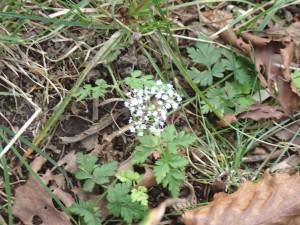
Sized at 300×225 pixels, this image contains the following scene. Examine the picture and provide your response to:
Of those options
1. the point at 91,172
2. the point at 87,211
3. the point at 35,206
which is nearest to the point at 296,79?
the point at 91,172

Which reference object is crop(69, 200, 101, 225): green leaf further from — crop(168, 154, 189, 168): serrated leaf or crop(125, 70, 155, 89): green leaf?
crop(125, 70, 155, 89): green leaf

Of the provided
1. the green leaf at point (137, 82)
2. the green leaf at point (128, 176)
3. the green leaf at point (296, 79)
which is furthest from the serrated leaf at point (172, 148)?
the green leaf at point (296, 79)

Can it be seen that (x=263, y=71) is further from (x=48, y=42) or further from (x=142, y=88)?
(x=48, y=42)

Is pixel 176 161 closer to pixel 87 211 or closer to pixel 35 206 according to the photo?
pixel 87 211

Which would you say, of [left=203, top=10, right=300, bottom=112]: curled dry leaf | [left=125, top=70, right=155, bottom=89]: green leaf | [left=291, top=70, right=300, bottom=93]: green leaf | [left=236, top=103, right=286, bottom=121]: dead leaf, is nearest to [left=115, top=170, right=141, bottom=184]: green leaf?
[left=125, top=70, right=155, bottom=89]: green leaf

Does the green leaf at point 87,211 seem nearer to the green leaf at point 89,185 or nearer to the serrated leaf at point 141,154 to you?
the green leaf at point 89,185
